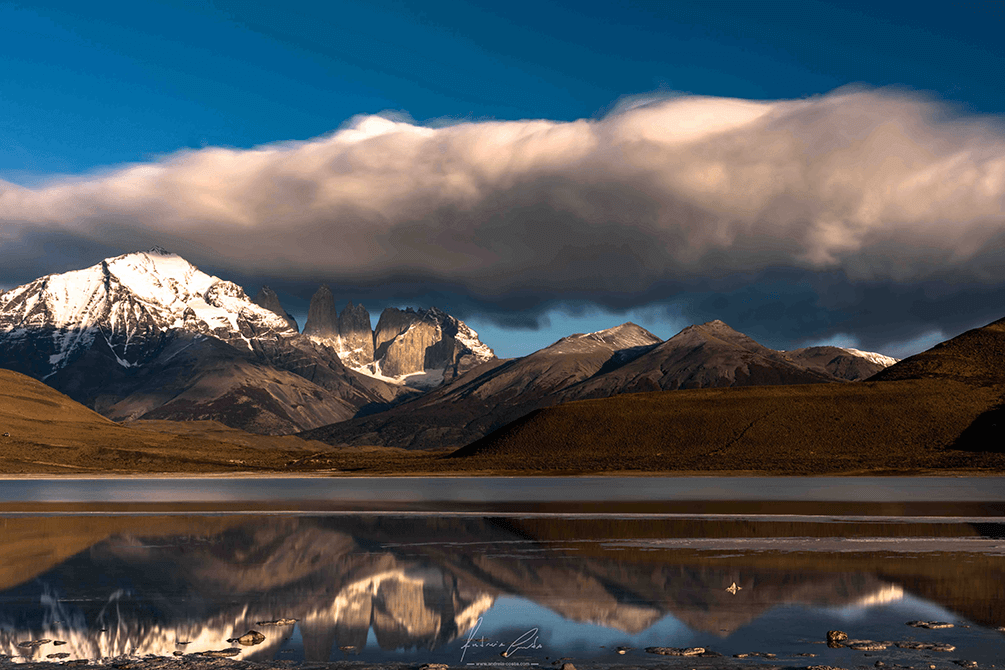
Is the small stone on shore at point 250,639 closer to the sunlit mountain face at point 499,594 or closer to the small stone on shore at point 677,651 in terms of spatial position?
the sunlit mountain face at point 499,594

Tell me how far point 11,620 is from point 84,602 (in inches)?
132

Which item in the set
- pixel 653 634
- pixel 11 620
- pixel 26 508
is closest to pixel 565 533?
pixel 653 634

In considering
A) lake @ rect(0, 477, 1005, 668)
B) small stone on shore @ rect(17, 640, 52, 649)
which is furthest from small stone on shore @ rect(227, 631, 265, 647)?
small stone on shore @ rect(17, 640, 52, 649)

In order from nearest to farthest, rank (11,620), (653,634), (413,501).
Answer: (653,634), (11,620), (413,501)

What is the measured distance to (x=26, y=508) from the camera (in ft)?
269

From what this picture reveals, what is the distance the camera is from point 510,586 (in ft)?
119

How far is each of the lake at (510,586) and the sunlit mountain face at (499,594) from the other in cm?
13

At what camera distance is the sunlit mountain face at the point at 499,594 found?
87.2 ft

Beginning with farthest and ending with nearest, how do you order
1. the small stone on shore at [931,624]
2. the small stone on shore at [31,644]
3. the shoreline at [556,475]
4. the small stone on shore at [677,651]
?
the shoreline at [556,475] → the small stone on shore at [931,624] → the small stone on shore at [31,644] → the small stone on shore at [677,651]

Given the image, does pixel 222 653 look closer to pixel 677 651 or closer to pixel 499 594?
pixel 499 594

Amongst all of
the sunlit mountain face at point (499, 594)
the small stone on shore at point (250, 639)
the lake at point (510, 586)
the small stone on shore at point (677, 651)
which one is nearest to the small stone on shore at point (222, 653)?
the sunlit mountain face at point (499, 594)

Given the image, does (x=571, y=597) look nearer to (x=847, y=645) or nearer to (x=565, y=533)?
(x=847, y=645)

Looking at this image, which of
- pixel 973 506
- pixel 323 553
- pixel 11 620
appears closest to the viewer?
pixel 11 620

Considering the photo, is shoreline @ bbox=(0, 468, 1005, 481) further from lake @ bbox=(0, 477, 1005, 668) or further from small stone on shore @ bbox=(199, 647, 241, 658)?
small stone on shore @ bbox=(199, 647, 241, 658)
